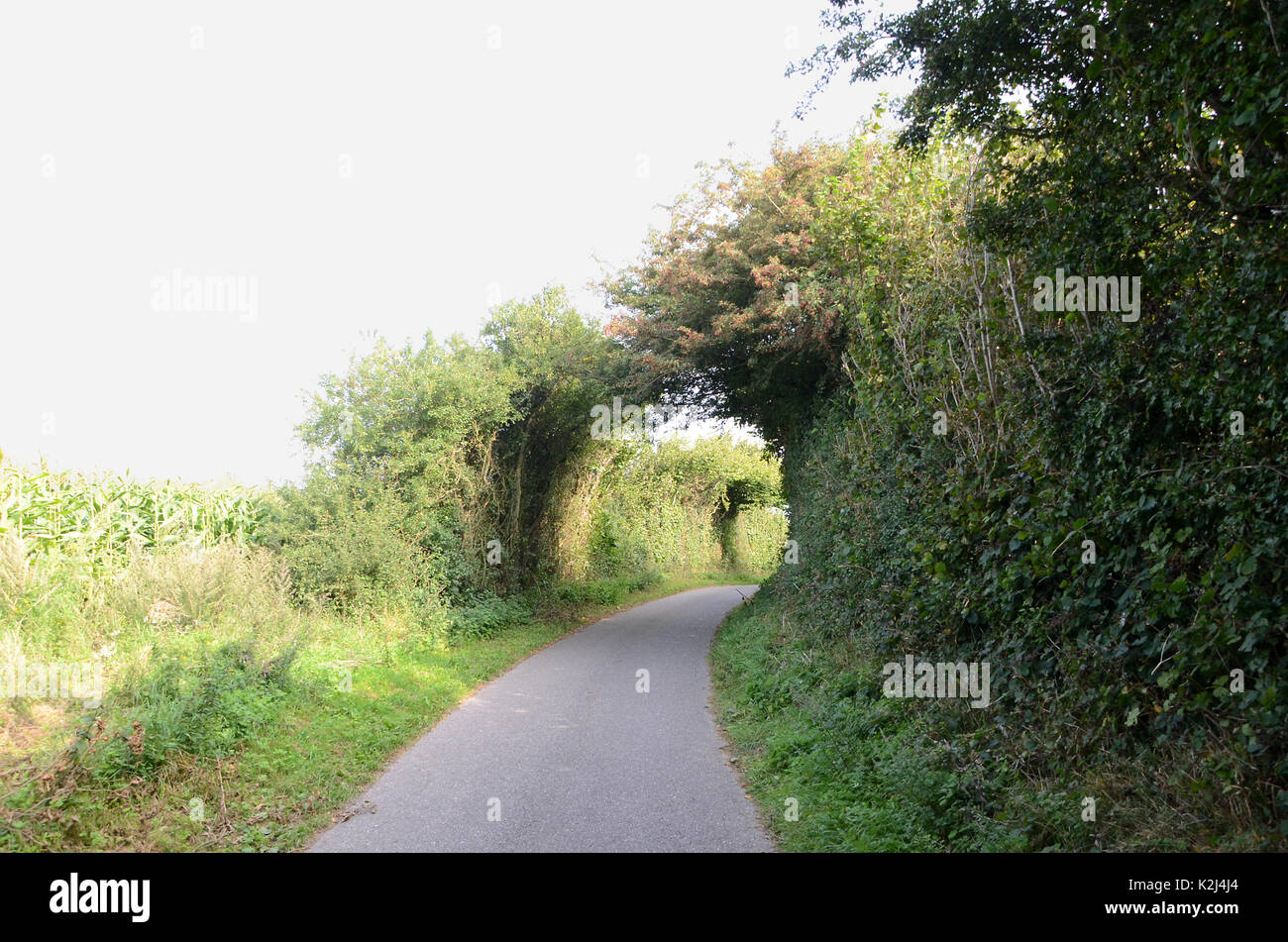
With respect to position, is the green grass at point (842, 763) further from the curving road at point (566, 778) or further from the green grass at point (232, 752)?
the green grass at point (232, 752)

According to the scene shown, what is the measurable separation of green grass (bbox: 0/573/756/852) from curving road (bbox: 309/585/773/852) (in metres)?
0.41

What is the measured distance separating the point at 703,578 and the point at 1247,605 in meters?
26.9

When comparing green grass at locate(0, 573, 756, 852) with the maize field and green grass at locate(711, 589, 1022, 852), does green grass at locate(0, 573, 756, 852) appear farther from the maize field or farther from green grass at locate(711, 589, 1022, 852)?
green grass at locate(711, 589, 1022, 852)

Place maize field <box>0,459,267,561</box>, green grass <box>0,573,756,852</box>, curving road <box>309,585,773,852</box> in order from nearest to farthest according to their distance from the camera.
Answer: green grass <box>0,573,756,852</box>, curving road <box>309,585,773,852</box>, maize field <box>0,459,267,561</box>

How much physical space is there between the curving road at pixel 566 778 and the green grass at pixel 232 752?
1.35 ft

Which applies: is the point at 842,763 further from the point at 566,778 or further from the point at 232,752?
the point at 232,752

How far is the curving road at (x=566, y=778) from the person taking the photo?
493 cm

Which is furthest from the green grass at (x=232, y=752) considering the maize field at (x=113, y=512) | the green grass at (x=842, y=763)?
the green grass at (x=842, y=763)

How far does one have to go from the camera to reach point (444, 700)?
9320mm

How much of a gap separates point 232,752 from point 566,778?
2.82 metres

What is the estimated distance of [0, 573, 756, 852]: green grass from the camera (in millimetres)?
4637

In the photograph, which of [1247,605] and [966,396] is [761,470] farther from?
[1247,605]

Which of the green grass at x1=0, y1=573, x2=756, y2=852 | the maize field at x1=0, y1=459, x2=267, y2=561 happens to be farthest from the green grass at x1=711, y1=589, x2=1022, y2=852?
the maize field at x1=0, y1=459, x2=267, y2=561

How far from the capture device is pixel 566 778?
6250 mm
